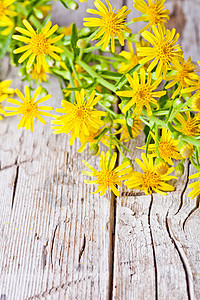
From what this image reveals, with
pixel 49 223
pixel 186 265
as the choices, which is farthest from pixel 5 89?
pixel 186 265

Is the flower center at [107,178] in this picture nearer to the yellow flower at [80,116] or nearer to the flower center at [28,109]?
the yellow flower at [80,116]

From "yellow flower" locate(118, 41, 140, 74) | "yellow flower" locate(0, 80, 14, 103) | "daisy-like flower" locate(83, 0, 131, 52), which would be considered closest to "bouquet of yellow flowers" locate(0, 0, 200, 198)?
"daisy-like flower" locate(83, 0, 131, 52)

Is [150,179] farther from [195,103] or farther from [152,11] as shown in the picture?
[152,11]

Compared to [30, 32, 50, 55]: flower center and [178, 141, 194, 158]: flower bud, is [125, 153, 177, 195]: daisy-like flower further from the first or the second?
[30, 32, 50, 55]: flower center

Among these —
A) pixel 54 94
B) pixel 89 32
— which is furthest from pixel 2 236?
pixel 89 32

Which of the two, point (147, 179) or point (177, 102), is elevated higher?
point (177, 102)

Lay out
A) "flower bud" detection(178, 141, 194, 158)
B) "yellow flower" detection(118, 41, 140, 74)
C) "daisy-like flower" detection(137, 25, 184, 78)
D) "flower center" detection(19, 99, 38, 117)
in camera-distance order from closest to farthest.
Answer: "flower bud" detection(178, 141, 194, 158)
"daisy-like flower" detection(137, 25, 184, 78)
"flower center" detection(19, 99, 38, 117)
"yellow flower" detection(118, 41, 140, 74)

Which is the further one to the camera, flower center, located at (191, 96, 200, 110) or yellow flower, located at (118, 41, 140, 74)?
yellow flower, located at (118, 41, 140, 74)

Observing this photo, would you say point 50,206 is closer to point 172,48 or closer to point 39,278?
point 39,278
